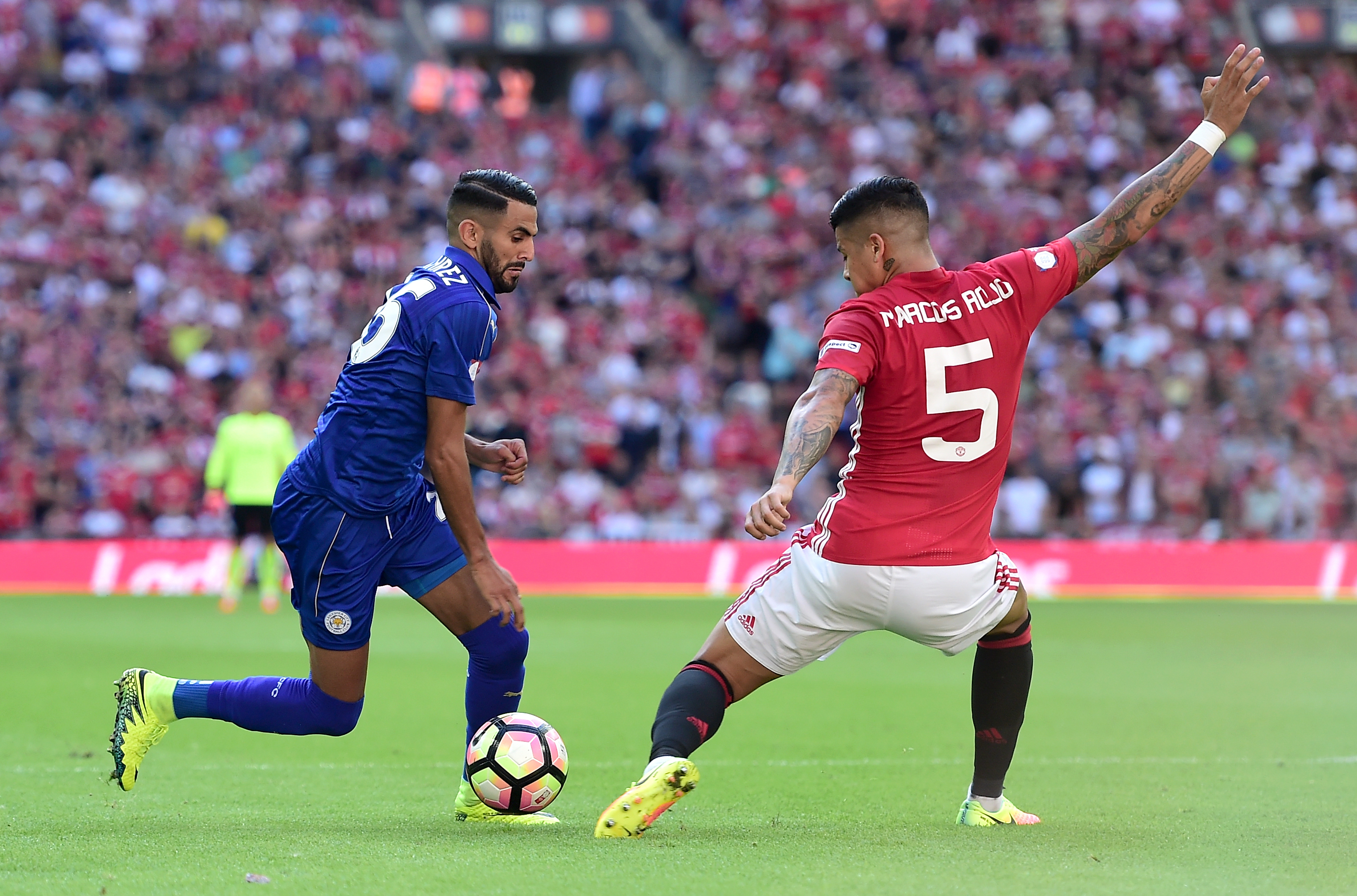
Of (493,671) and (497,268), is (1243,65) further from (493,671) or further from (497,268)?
(493,671)

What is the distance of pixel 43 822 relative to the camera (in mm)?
5832

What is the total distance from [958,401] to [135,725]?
3275mm

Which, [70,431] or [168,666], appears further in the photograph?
[70,431]

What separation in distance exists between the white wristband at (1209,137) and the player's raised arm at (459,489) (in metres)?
2.85

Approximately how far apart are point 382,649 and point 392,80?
14699mm

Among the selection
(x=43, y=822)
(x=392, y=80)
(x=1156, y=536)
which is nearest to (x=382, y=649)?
(x=43, y=822)

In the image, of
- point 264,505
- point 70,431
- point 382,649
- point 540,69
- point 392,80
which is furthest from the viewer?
point 540,69

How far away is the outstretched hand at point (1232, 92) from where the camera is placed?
5824 millimetres

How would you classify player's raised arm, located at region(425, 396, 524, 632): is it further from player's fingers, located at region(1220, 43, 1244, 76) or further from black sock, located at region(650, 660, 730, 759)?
player's fingers, located at region(1220, 43, 1244, 76)

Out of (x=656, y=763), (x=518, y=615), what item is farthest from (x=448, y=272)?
(x=656, y=763)

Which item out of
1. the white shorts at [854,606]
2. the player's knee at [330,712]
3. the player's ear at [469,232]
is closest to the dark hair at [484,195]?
the player's ear at [469,232]

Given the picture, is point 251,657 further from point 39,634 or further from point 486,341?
point 486,341

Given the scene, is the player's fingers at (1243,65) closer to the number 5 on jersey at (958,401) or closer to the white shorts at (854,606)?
the number 5 on jersey at (958,401)

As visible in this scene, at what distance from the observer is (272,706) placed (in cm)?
591
